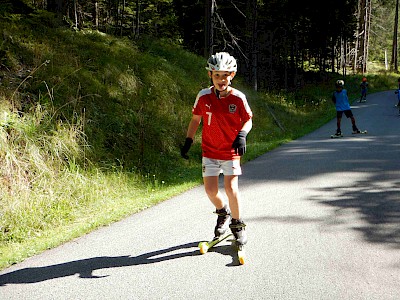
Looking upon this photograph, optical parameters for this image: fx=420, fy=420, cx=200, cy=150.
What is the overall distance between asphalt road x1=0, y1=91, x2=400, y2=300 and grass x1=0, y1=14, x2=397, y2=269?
1.88ft

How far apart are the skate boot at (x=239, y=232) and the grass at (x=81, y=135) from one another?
83.7 inches

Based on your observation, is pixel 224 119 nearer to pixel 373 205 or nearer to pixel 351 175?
pixel 373 205

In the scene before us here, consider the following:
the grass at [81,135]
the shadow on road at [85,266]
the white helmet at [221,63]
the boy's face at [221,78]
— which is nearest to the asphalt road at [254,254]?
the shadow on road at [85,266]

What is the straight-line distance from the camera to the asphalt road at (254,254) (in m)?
3.77

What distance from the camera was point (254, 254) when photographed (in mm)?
4562

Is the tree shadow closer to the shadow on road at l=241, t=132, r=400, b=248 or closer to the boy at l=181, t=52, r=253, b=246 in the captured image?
the shadow on road at l=241, t=132, r=400, b=248

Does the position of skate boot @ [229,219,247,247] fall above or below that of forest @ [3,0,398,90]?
below

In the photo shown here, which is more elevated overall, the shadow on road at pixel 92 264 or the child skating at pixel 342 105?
the child skating at pixel 342 105

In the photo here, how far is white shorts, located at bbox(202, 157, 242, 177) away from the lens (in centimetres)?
474

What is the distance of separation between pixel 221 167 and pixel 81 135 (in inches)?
176

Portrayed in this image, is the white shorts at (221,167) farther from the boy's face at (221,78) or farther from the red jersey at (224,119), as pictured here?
the boy's face at (221,78)

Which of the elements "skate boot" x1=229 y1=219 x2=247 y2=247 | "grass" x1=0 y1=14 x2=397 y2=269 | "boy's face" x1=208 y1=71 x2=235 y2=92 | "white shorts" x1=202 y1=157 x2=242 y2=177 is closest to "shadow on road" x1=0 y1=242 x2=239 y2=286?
"skate boot" x1=229 y1=219 x2=247 y2=247

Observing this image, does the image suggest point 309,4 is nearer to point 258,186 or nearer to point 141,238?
point 258,186

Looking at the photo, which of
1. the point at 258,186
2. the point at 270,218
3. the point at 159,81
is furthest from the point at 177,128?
the point at 270,218
